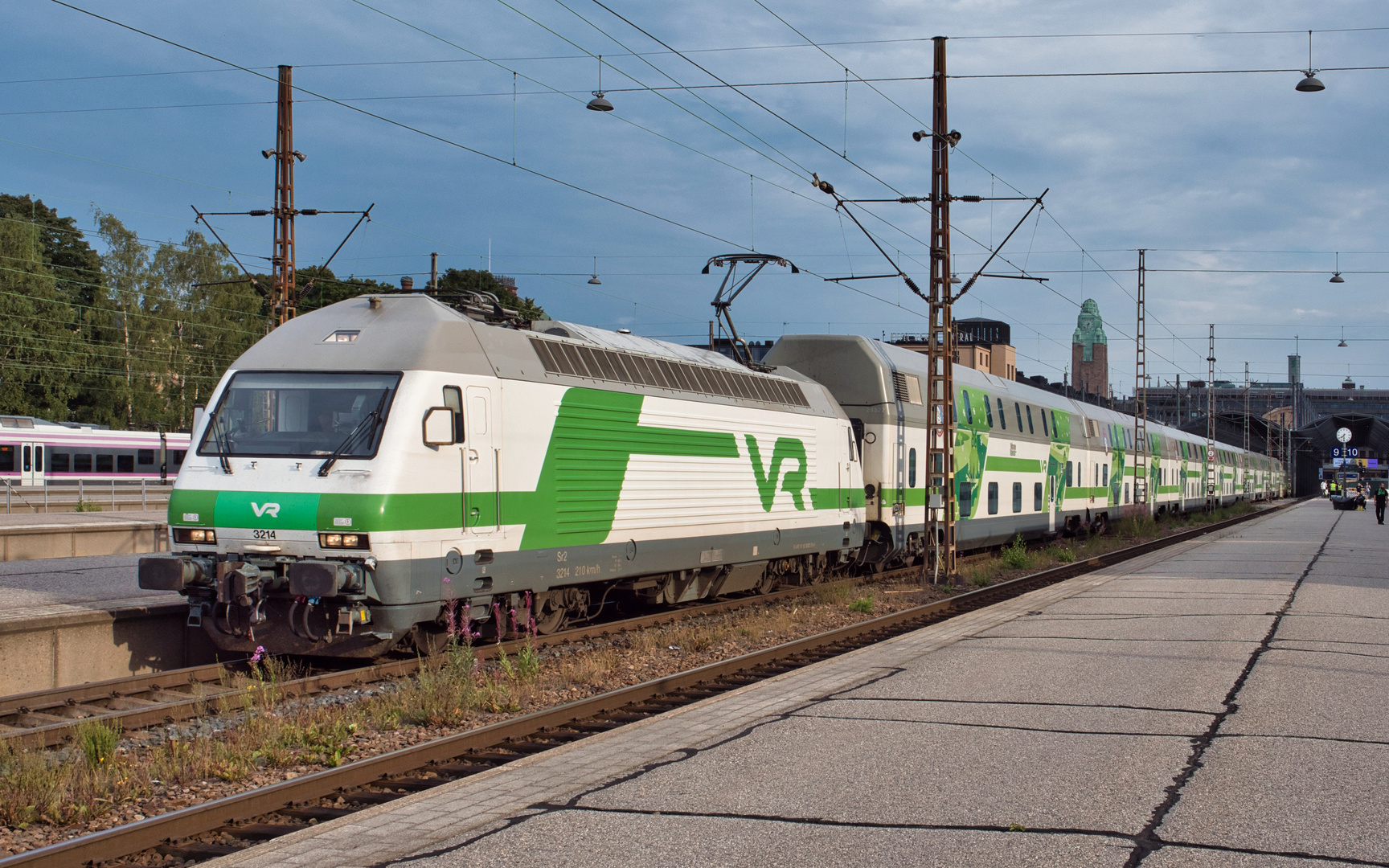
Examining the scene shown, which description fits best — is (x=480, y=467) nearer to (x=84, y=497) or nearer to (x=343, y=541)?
(x=343, y=541)

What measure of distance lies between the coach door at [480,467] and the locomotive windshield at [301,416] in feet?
2.70

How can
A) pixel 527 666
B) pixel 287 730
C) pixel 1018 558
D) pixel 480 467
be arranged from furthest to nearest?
pixel 1018 558 < pixel 480 467 < pixel 527 666 < pixel 287 730

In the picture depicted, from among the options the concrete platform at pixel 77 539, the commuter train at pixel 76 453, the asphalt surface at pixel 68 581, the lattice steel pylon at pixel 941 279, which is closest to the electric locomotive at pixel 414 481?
the asphalt surface at pixel 68 581

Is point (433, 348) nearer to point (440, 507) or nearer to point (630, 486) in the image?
point (440, 507)

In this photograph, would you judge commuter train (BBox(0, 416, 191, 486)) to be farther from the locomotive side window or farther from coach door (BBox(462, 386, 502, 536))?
the locomotive side window

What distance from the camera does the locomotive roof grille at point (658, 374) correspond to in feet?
41.7

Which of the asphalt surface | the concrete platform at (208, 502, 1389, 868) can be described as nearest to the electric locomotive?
the asphalt surface

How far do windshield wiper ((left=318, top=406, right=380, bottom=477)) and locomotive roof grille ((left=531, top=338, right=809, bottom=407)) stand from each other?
227 cm

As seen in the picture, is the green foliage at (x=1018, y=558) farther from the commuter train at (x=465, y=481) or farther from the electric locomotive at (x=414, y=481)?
the electric locomotive at (x=414, y=481)

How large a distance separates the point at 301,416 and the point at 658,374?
15.7 ft

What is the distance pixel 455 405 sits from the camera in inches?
433

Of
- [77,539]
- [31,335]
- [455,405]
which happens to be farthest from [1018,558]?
[31,335]

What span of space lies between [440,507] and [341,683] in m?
1.77

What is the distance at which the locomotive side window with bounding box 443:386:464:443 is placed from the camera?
10.9 metres
